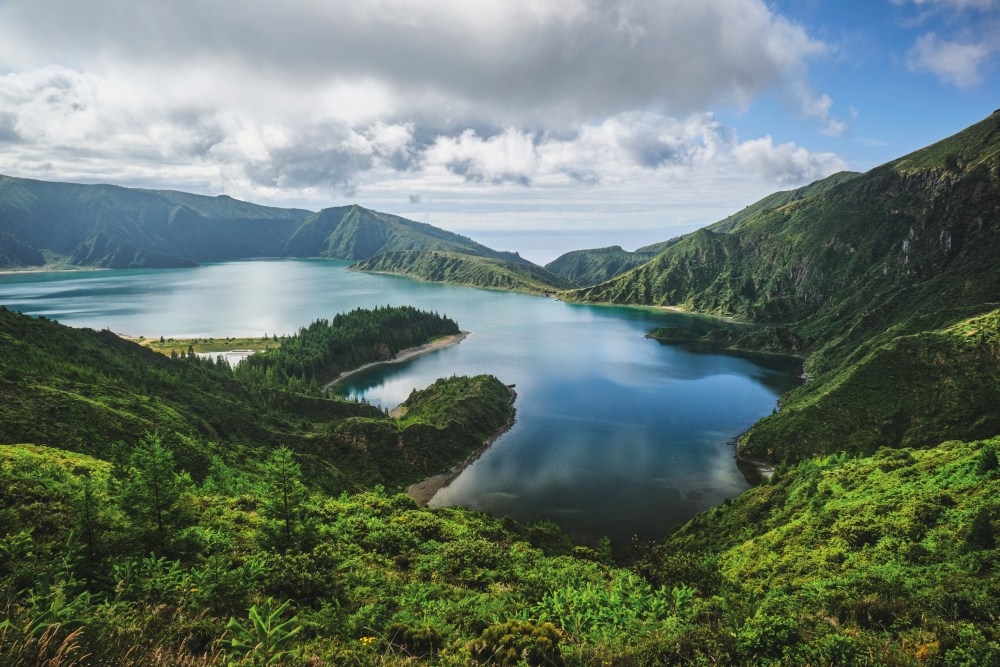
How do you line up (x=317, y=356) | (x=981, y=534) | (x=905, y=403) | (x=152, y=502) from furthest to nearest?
1. (x=317, y=356)
2. (x=905, y=403)
3. (x=981, y=534)
4. (x=152, y=502)

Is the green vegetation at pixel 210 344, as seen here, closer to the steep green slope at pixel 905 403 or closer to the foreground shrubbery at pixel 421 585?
the foreground shrubbery at pixel 421 585

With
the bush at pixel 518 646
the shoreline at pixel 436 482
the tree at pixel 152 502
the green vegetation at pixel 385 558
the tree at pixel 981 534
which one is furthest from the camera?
the shoreline at pixel 436 482

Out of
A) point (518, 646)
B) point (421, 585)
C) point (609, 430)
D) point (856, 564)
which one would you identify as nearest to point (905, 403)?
point (609, 430)

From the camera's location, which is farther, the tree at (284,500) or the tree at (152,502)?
the tree at (284,500)

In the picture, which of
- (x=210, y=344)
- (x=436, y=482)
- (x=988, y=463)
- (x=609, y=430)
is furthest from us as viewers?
(x=210, y=344)

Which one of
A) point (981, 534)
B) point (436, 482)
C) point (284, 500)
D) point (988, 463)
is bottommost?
point (436, 482)

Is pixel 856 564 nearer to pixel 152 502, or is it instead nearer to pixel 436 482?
pixel 152 502

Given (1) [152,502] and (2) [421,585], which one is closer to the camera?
(1) [152,502]

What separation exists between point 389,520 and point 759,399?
406 ft

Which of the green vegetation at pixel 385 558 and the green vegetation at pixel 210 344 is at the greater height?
the green vegetation at pixel 385 558

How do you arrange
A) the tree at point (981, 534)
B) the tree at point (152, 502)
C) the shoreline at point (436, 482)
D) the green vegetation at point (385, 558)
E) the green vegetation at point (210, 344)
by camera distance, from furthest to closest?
the green vegetation at point (210, 344)
the shoreline at point (436, 482)
the tree at point (981, 534)
the tree at point (152, 502)
the green vegetation at point (385, 558)

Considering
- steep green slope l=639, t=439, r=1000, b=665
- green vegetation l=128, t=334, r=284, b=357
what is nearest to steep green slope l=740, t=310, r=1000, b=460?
steep green slope l=639, t=439, r=1000, b=665

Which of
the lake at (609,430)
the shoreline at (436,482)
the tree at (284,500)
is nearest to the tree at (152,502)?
the tree at (284,500)

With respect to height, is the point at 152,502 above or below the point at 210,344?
above
